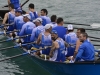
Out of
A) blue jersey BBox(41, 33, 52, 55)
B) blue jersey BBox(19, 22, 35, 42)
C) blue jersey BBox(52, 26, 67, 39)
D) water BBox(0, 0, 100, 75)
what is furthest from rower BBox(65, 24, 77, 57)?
blue jersey BBox(19, 22, 35, 42)

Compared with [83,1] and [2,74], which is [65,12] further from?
[2,74]

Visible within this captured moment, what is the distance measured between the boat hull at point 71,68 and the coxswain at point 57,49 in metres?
0.21

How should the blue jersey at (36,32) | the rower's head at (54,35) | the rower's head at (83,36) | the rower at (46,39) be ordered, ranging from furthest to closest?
the blue jersey at (36,32), the rower at (46,39), the rower's head at (54,35), the rower's head at (83,36)

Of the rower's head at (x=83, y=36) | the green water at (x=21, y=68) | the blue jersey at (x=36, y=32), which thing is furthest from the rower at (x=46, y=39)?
the rower's head at (x=83, y=36)

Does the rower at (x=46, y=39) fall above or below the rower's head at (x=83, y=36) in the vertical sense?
below

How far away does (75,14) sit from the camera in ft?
58.6

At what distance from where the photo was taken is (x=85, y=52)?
7.99 m

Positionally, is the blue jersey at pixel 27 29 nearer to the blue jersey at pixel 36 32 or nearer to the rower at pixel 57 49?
the blue jersey at pixel 36 32

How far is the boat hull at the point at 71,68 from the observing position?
7895mm

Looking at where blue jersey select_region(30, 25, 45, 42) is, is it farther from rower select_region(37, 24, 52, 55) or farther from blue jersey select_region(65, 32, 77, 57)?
blue jersey select_region(65, 32, 77, 57)

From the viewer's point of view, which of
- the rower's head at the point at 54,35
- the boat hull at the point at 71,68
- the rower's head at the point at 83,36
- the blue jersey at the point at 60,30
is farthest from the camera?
the blue jersey at the point at 60,30

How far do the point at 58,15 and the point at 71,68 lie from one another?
9901 millimetres

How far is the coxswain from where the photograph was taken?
8.44 m

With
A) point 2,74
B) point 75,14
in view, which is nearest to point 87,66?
point 2,74
